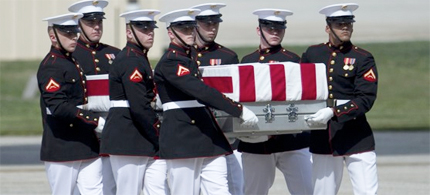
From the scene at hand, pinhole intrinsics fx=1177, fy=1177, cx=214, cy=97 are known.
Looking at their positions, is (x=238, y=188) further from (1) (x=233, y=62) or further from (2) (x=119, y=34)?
(2) (x=119, y=34)

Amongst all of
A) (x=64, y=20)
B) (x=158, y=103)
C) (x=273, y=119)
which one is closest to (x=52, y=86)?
(x=64, y=20)

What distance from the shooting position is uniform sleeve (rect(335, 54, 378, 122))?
8727 mm

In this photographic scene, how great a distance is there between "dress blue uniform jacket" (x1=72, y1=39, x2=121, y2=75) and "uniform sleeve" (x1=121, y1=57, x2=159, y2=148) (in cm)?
108

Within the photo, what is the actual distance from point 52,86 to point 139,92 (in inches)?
26.6

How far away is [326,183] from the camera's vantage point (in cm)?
900

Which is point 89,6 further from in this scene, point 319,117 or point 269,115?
point 319,117

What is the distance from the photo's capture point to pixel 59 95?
872 cm

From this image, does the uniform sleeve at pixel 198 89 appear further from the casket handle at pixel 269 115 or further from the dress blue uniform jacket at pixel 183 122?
the casket handle at pixel 269 115

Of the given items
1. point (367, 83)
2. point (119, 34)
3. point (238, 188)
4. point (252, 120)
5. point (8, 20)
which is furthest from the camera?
point (8, 20)

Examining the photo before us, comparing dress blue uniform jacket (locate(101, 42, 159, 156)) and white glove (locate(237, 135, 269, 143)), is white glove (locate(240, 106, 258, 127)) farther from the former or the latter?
dress blue uniform jacket (locate(101, 42, 159, 156))

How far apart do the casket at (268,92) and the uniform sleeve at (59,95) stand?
994 millimetres

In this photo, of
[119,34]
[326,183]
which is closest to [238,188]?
[326,183]

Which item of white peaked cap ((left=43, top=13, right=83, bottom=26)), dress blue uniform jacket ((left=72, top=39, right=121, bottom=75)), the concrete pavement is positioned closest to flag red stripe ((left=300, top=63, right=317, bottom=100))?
white peaked cap ((left=43, top=13, right=83, bottom=26))

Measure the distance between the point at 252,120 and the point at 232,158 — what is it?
1.67 metres
